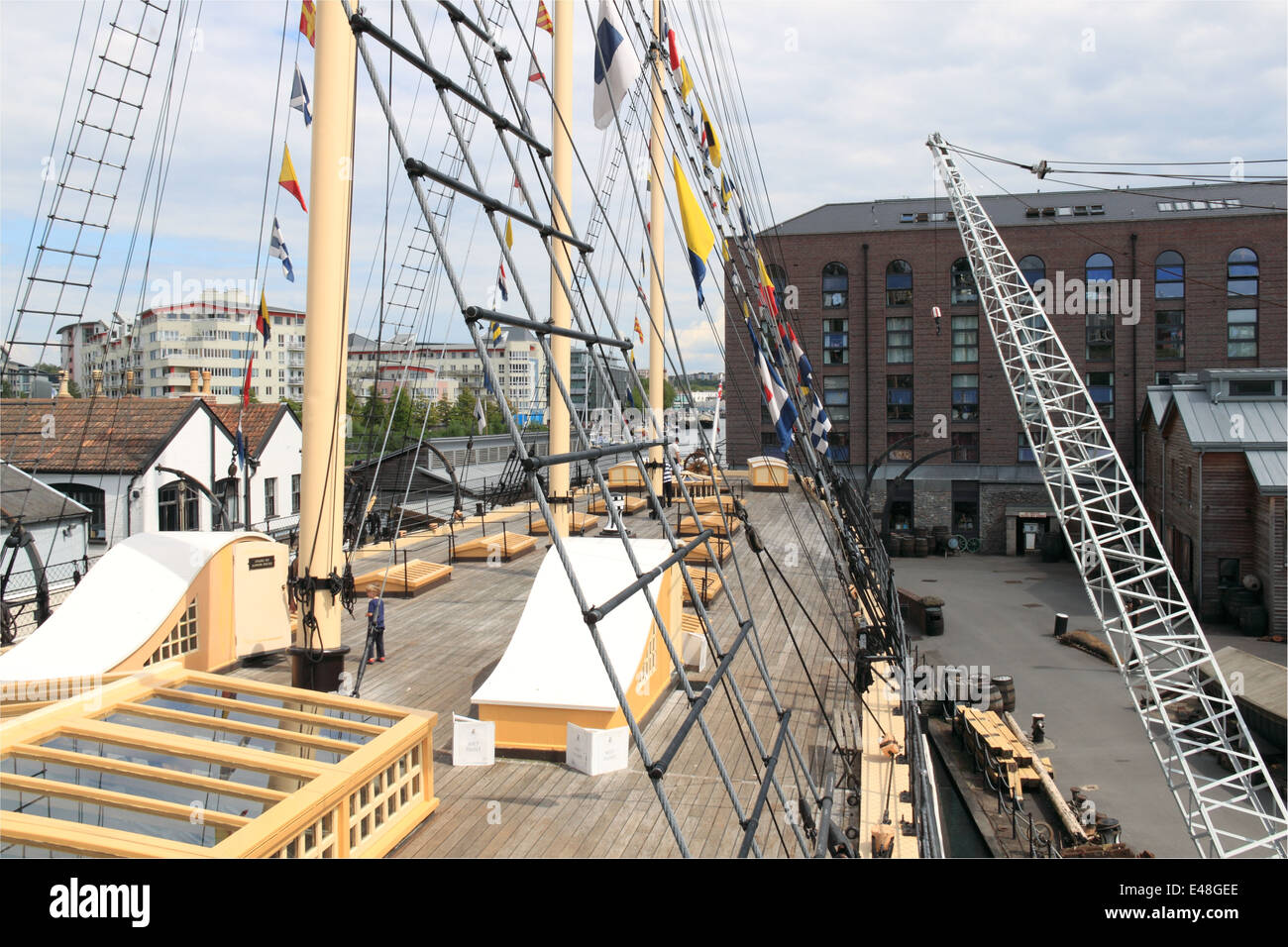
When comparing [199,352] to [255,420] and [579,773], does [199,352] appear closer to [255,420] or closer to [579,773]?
[255,420]

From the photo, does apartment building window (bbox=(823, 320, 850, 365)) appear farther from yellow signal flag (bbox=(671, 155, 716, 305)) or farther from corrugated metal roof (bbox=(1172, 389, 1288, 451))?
yellow signal flag (bbox=(671, 155, 716, 305))

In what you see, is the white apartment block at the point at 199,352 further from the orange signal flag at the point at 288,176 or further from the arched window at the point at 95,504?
the orange signal flag at the point at 288,176

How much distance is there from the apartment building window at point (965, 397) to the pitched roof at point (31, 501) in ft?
135

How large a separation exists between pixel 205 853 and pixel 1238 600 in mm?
33179

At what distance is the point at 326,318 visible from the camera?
26.6 feet

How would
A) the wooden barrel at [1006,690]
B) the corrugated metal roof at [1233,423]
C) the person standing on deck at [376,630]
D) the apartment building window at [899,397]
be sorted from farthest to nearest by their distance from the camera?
the apartment building window at [899,397]
the corrugated metal roof at [1233,423]
the wooden barrel at [1006,690]
the person standing on deck at [376,630]

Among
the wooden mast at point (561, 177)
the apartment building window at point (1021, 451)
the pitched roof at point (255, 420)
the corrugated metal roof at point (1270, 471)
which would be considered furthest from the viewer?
the apartment building window at point (1021, 451)

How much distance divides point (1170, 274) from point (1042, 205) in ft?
26.0

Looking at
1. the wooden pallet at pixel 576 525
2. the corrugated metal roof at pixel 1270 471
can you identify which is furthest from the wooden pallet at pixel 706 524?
the corrugated metal roof at pixel 1270 471

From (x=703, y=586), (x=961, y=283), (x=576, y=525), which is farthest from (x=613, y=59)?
(x=961, y=283)

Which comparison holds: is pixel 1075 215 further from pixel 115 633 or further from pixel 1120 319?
pixel 115 633

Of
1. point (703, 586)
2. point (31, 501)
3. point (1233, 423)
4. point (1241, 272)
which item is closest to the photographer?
point (703, 586)

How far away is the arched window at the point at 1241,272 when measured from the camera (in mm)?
43656

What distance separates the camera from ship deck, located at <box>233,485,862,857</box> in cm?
630
